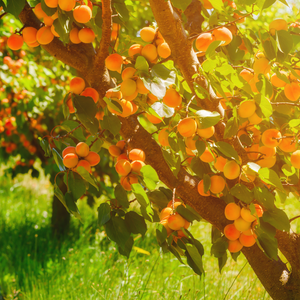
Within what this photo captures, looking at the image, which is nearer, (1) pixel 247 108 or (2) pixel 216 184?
(1) pixel 247 108

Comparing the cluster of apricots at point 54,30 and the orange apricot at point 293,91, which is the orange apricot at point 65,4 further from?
the orange apricot at point 293,91

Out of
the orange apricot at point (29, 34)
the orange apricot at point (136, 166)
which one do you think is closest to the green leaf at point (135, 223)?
the orange apricot at point (136, 166)

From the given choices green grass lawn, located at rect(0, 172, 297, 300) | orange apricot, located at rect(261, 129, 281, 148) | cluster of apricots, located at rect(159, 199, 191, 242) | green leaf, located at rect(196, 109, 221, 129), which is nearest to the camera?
green leaf, located at rect(196, 109, 221, 129)

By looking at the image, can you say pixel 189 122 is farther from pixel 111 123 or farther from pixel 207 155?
pixel 111 123

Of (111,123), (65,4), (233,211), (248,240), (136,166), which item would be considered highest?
(65,4)

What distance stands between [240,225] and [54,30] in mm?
821

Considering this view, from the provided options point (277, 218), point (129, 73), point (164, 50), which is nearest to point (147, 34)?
point (164, 50)

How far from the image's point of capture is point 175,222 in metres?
0.91

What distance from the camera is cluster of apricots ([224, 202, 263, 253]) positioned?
88 centimetres

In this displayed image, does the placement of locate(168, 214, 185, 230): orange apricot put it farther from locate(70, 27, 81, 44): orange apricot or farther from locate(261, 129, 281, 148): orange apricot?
locate(70, 27, 81, 44): orange apricot

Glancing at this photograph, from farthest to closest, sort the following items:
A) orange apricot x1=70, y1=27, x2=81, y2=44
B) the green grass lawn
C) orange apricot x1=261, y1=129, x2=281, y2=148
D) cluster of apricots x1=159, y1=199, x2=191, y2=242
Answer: the green grass lawn
orange apricot x1=70, y1=27, x2=81, y2=44
cluster of apricots x1=159, y1=199, x2=191, y2=242
orange apricot x1=261, y1=129, x2=281, y2=148

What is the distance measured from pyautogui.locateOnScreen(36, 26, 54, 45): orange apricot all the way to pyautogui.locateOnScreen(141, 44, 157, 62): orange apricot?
0.38 meters

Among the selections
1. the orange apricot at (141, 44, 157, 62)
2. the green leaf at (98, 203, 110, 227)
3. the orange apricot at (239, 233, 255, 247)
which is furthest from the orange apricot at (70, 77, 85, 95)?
the orange apricot at (239, 233, 255, 247)

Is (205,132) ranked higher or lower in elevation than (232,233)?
higher
